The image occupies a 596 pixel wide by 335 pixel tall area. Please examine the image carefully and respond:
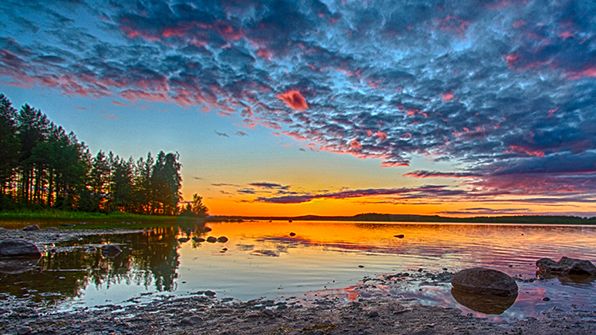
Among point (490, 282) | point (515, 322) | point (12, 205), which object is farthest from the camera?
point (12, 205)

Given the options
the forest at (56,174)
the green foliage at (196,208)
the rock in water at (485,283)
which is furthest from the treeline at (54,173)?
the rock in water at (485,283)

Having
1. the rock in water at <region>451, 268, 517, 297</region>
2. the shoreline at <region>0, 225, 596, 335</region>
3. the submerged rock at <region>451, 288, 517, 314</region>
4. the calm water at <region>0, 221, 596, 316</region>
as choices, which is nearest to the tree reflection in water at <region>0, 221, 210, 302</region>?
the calm water at <region>0, 221, 596, 316</region>

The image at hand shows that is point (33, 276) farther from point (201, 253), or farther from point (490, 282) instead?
point (490, 282)

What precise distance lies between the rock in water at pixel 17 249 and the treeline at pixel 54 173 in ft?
205

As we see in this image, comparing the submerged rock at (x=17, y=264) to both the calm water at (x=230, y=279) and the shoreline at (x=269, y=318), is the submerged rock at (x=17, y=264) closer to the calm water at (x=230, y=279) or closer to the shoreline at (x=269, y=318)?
the calm water at (x=230, y=279)

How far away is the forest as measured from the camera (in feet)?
245

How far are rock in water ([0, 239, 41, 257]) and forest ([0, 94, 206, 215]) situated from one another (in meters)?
62.5

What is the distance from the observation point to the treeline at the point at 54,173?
74.4 meters

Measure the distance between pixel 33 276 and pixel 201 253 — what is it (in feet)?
47.4

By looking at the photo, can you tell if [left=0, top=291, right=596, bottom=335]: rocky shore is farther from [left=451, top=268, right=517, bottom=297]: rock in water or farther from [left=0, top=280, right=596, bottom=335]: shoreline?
[left=451, top=268, right=517, bottom=297]: rock in water

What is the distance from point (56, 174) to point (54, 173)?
3.25 feet

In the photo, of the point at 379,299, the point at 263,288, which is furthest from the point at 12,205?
the point at 379,299


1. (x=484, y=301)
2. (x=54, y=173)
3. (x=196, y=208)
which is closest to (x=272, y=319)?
(x=484, y=301)

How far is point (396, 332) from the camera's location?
9.81m
